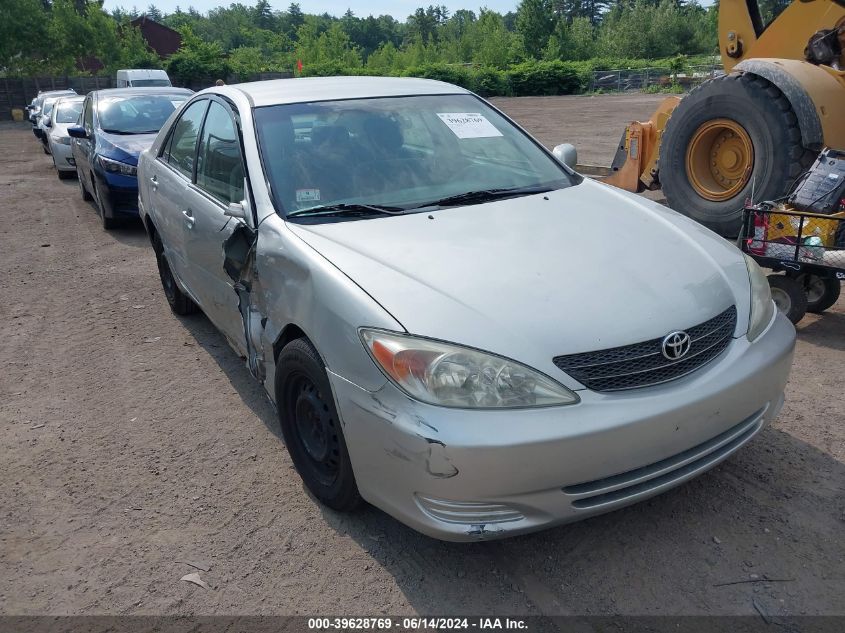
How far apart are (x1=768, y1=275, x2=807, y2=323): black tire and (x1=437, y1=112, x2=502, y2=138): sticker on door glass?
2228 millimetres

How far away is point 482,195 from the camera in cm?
354

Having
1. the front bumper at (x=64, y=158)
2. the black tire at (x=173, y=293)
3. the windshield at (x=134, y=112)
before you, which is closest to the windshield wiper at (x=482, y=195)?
the black tire at (x=173, y=293)

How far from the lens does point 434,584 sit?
265 centimetres

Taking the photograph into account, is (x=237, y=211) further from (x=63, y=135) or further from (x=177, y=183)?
(x=63, y=135)

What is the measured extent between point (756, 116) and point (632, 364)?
4.73m

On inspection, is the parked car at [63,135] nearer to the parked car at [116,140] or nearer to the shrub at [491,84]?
the parked car at [116,140]

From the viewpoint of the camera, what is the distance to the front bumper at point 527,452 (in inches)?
90.1

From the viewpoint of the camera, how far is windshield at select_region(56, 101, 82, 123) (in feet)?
49.6

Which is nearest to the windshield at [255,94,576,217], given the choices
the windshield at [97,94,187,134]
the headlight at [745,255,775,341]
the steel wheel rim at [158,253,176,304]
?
the headlight at [745,255,775,341]

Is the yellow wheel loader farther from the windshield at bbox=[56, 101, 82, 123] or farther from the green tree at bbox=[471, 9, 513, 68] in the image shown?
the green tree at bbox=[471, 9, 513, 68]

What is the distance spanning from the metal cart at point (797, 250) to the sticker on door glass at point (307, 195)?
302 centimetres

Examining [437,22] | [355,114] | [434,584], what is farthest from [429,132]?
[437,22]

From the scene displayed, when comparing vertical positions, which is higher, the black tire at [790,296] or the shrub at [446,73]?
the shrub at [446,73]

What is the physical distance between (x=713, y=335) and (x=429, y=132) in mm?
1916
